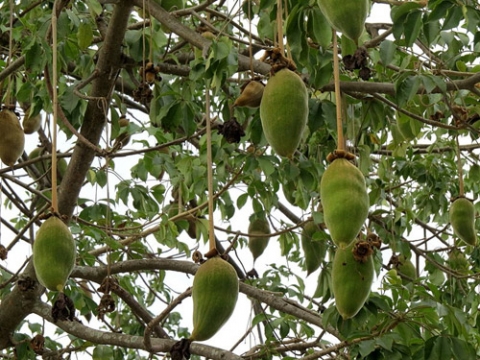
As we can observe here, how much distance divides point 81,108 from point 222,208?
0.89 meters

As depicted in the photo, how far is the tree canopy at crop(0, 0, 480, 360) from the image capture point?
156 cm

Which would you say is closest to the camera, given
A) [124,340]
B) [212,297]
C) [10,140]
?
[212,297]

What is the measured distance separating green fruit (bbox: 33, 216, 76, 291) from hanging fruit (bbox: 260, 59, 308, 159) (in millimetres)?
326

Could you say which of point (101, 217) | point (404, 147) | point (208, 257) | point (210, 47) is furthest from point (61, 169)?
point (208, 257)

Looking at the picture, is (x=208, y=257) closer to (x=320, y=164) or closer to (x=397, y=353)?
(x=397, y=353)

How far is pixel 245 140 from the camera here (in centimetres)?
242

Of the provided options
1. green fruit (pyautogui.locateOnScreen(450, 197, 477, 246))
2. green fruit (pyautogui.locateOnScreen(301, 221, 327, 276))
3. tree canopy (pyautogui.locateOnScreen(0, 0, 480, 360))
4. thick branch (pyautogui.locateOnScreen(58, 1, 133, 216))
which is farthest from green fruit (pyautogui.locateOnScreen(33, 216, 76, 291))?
green fruit (pyautogui.locateOnScreen(301, 221, 327, 276))

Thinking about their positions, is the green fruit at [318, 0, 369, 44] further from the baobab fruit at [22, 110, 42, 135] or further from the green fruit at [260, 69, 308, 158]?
the baobab fruit at [22, 110, 42, 135]

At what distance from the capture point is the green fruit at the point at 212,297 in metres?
1.05

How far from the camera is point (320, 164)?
2.34 metres

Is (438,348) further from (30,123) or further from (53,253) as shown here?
(30,123)

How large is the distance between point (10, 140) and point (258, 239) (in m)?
1.17

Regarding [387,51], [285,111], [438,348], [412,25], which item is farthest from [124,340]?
[285,111]

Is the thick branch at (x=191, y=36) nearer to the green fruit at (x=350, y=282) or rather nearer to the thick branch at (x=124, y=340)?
the green fruit at (x=350, y=282)
